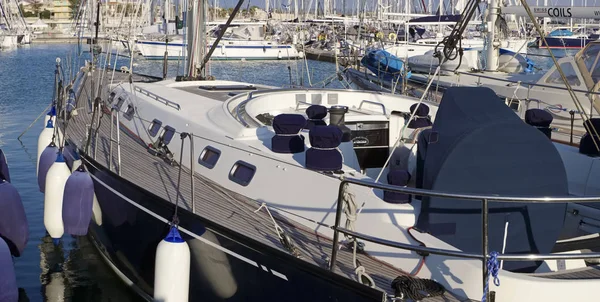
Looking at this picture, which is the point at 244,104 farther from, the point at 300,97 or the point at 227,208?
the point at 227,208

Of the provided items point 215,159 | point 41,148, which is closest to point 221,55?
point 41,148

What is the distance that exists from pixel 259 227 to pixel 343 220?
1008 mm

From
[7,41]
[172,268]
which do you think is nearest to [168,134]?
[172,268]

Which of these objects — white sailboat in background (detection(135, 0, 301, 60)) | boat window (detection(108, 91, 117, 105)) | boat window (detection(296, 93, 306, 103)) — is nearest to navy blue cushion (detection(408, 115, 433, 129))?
boat window (detection(296, 93, 306, 103))

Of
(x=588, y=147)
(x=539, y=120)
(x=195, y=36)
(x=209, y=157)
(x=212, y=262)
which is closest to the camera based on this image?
(x=212, y=262)

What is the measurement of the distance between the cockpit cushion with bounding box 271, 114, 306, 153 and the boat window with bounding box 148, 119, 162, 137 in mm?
3041

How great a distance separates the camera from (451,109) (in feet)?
24.8

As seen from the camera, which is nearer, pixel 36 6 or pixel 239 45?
pixel 239 45

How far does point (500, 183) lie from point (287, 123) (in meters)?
2.95

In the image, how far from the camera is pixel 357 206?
7.69 meters

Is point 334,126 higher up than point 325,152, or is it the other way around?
point 334,126

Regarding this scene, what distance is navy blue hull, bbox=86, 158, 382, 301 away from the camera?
6.97 m

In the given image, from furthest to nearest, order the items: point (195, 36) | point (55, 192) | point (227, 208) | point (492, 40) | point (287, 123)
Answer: point (492, 40) → point (195, 36) → point (55, 192) → point (287, 123) → point (227, 208)

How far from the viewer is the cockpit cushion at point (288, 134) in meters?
9.05
